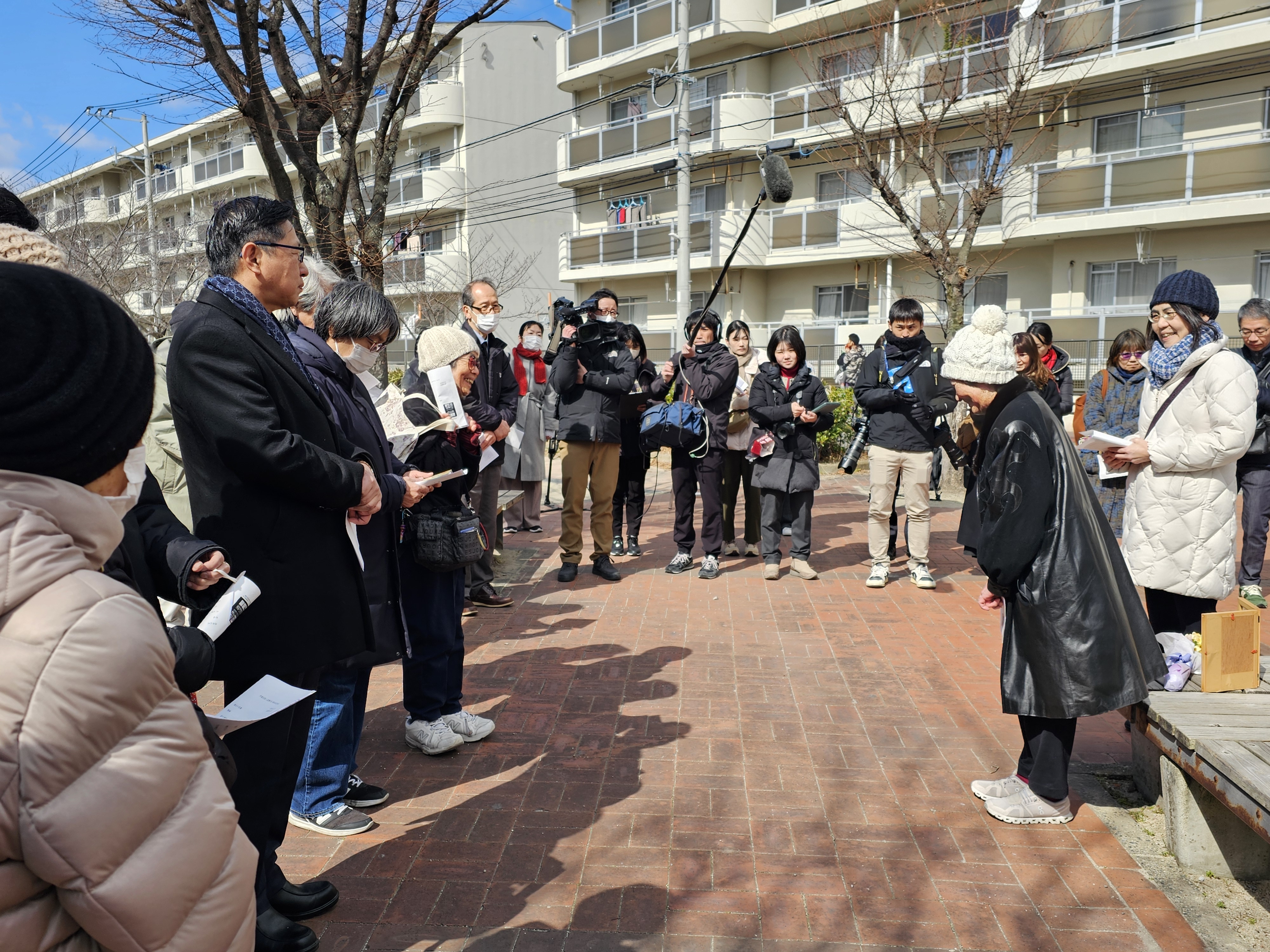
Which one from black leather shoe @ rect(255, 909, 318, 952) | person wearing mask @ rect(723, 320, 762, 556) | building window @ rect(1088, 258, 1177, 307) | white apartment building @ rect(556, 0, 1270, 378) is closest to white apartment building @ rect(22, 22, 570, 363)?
white apartment building @ rect(556, 0, 1270, 378)

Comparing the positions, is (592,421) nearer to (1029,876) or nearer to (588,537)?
(588,537)

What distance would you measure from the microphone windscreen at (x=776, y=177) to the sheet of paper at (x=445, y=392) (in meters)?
4.75

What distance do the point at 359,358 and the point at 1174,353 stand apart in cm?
377

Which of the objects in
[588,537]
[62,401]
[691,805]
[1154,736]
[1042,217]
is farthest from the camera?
[1042,217]

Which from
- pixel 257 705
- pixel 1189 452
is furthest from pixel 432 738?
pixel 1189 452

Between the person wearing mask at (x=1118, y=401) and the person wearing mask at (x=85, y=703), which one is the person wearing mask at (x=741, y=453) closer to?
the person wearing mask at (x=1118, y=401)

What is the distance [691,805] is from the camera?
3.91m

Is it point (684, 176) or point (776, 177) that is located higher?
point (684, 176)

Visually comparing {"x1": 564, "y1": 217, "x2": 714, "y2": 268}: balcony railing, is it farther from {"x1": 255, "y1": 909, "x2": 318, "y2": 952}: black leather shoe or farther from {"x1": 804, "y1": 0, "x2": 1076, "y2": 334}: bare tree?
{"x1": 255, "y1": 909, "x2": 318, "y2": 952}: black leather shoe

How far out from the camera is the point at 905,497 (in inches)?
307

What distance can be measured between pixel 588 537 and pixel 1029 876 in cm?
687

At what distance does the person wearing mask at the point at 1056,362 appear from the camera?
312 inches

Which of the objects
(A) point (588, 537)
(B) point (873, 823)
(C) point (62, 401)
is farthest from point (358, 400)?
(A) point (588, 537)

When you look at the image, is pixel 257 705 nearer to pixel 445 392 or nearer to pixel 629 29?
pixel 445 392
